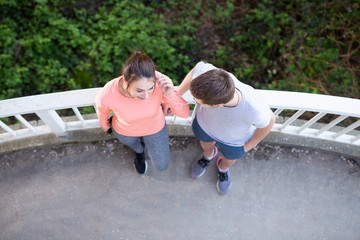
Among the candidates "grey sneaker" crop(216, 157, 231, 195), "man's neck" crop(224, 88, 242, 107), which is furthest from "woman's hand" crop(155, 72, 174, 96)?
"grey sneaker" crop(216, 157, 231, 195)

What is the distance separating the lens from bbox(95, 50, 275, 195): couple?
161 cm

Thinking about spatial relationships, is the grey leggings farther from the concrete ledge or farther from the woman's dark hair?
the woman's dark hair

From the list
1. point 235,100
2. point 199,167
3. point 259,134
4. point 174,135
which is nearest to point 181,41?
point 174,135

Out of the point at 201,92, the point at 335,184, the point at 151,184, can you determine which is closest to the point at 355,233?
the point at 335,184

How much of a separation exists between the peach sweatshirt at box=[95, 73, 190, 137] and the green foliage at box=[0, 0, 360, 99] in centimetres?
179

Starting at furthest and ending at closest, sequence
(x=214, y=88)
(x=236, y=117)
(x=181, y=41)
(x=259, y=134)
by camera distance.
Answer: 1. (x=181, y=41)
2. (x=259, y=134)
3. (x=236, y=117)
4. (x=214, y=88)

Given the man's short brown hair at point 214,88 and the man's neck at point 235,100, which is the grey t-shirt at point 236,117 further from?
the man's short brown hair at point 214,88

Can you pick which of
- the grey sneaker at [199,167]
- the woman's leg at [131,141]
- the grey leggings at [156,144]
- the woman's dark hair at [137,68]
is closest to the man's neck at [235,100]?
the woman's dark hair at [137,68]

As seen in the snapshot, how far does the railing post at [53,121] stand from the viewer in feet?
7.62

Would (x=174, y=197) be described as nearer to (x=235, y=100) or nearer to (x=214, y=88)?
(x=235, y=100)

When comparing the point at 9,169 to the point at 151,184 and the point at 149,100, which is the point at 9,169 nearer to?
the point at 151,184

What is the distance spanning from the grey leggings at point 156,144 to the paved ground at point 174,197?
0.96 feet

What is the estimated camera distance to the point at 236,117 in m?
1.82

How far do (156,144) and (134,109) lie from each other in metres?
0.57
